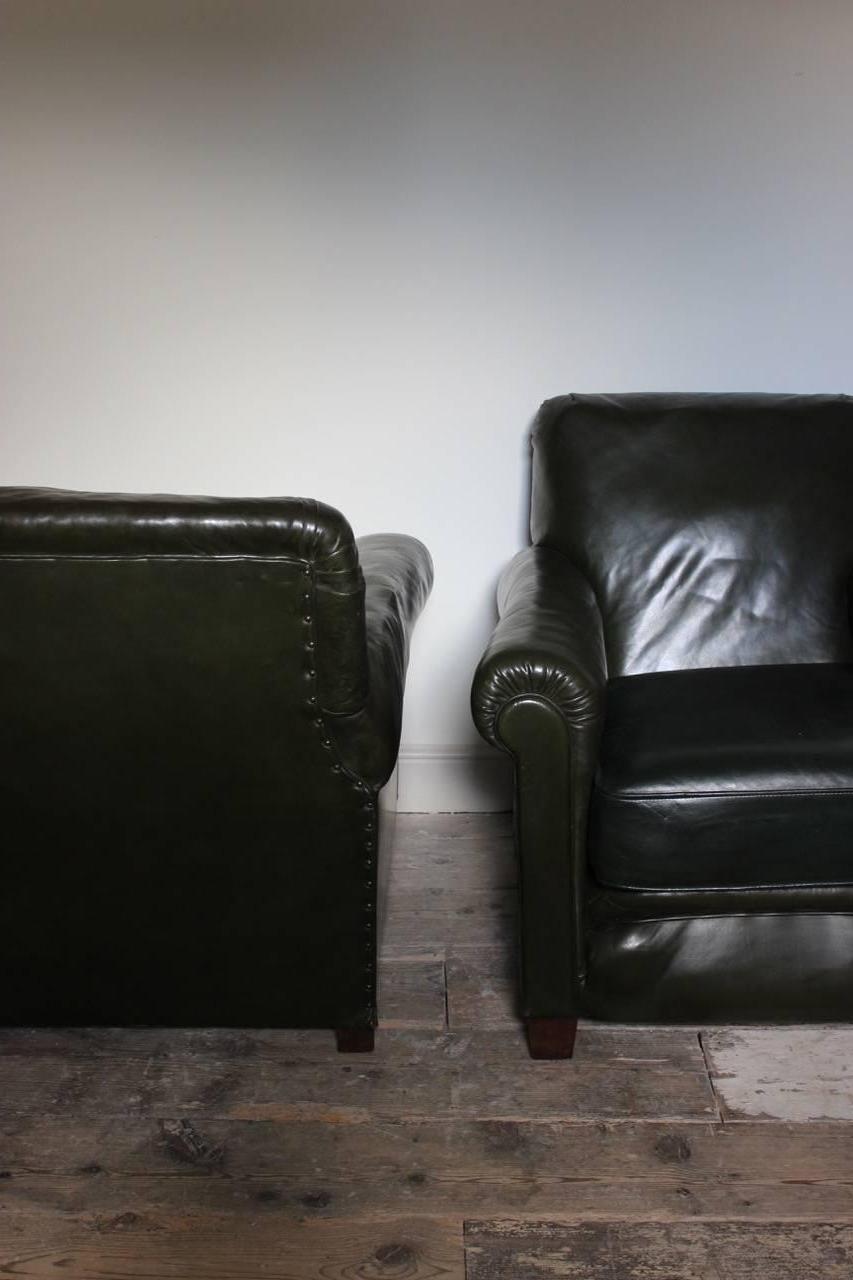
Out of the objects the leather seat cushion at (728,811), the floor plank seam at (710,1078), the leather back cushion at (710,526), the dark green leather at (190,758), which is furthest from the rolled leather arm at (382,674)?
the floor plank seam at (710,1078)

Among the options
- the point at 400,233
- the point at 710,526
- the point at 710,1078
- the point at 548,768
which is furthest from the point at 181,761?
the point at 400,233

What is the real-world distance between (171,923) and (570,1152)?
631 mm

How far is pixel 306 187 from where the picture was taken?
2539mm

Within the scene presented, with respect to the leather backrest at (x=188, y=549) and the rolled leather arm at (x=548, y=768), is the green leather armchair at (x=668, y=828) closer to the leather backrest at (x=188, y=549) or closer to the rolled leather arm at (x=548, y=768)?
the rolled leather arm at (x=548, y=768)

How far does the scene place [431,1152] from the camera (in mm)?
1606

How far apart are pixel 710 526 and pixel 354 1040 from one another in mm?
1179

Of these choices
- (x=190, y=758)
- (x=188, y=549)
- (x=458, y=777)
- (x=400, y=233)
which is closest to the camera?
(x=188, y=549)

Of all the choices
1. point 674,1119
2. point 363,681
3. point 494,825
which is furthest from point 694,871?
point 494,825

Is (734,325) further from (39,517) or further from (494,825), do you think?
(39,517)

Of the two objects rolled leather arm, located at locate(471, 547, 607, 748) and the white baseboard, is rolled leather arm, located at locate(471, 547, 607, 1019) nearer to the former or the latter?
rolled leather arm, located at locate(471, 547, 607, 748)

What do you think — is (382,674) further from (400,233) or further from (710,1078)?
(400,233)

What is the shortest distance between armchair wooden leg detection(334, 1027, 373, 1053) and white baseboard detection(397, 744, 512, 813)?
1001 millimetres

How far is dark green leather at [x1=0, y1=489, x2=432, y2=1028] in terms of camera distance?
1.47 metres

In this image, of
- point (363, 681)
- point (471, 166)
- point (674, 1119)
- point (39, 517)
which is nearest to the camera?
point (39, 517)
